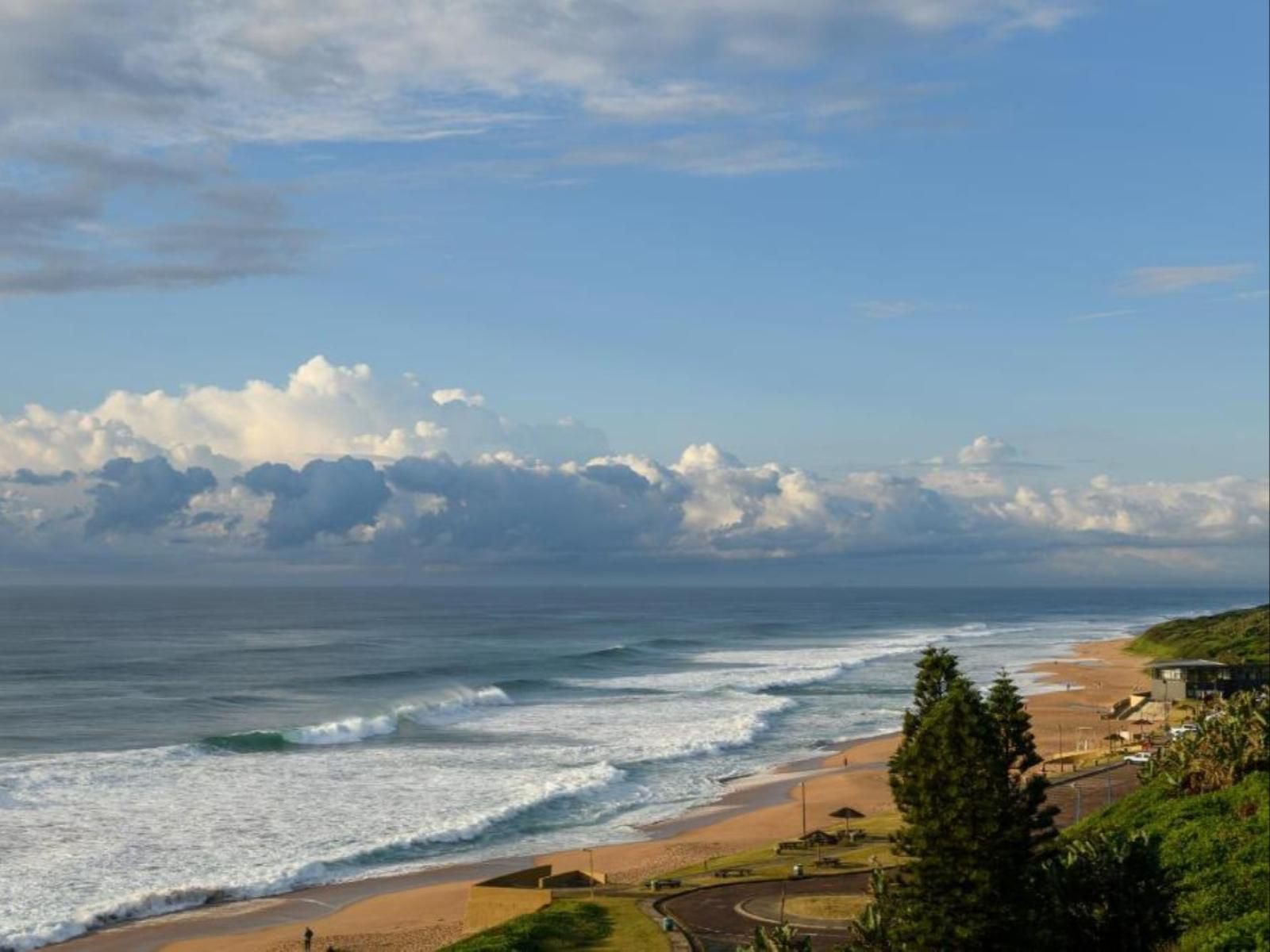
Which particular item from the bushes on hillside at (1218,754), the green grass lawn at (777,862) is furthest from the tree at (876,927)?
the bushes on hillside at (1218,754)

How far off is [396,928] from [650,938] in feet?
30.3

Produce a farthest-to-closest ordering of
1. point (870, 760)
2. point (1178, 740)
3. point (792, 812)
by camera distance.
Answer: point (870, 760), point (792, 812), point (1178, 740)

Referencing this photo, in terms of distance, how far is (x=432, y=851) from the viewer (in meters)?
51.0

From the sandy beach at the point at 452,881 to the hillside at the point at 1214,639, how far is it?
157ft

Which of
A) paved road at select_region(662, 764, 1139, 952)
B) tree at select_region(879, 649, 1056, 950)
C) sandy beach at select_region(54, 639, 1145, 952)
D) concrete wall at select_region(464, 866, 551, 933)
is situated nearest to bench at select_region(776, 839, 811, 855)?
sandy beach at select_region(54, 639, 1145, 952)

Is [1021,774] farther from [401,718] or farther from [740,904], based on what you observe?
[401,718]

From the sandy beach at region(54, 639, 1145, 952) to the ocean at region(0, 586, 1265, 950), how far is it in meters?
1.57

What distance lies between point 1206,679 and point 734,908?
52923mm

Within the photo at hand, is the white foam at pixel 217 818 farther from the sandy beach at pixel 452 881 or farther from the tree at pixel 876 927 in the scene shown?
the tree at pixel 876 927

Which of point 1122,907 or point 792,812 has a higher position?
point 1122,907

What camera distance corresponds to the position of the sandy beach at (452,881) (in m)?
39.9

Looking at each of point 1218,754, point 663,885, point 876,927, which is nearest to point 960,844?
point 876,927

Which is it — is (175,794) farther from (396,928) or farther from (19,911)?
(396,928)

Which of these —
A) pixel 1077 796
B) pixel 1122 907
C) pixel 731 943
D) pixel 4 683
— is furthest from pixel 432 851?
pixel 4 683
